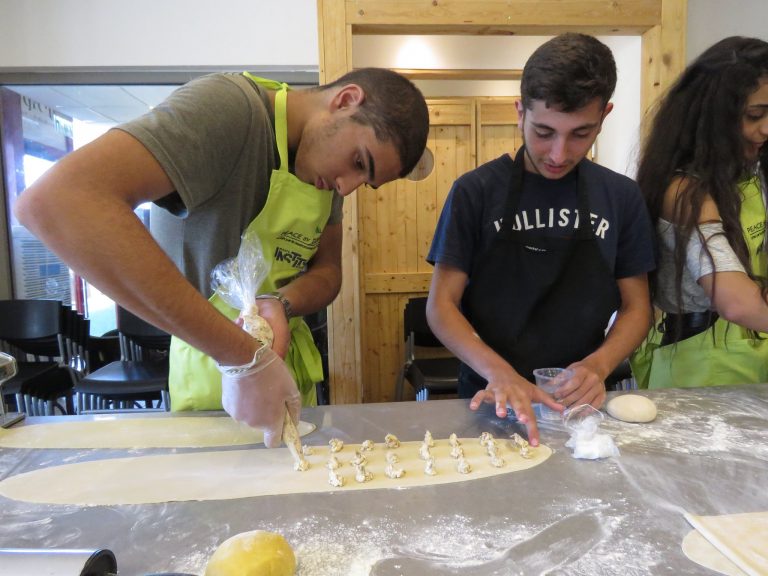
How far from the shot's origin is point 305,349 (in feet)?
4.50

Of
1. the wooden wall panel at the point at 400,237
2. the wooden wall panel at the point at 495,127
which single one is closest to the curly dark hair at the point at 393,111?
the wooden wall panel at the point at 400,237

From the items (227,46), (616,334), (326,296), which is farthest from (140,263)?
(227,46)

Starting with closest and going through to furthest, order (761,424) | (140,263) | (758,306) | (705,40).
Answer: (140,263) → (761,424) → (758,306) → (705,40)

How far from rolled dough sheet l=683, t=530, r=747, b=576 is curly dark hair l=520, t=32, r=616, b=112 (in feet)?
2.87

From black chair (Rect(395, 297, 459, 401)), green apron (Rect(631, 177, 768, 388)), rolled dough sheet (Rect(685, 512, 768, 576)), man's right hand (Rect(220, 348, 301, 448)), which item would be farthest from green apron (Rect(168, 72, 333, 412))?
black chair (Rect(395, 297, 459, 401))

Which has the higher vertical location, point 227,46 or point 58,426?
point 227,46

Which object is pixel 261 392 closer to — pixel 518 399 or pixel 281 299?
pixel 281 299

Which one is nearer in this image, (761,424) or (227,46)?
(761,424)

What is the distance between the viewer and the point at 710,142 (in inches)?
54.3

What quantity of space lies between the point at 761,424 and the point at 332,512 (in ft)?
3.07

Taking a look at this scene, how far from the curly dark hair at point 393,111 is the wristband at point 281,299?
1.31 ft

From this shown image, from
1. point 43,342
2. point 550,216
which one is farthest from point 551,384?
point 43,342

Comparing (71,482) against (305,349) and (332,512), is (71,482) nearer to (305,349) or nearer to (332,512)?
(332,512)

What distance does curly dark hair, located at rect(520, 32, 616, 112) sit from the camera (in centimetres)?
115
